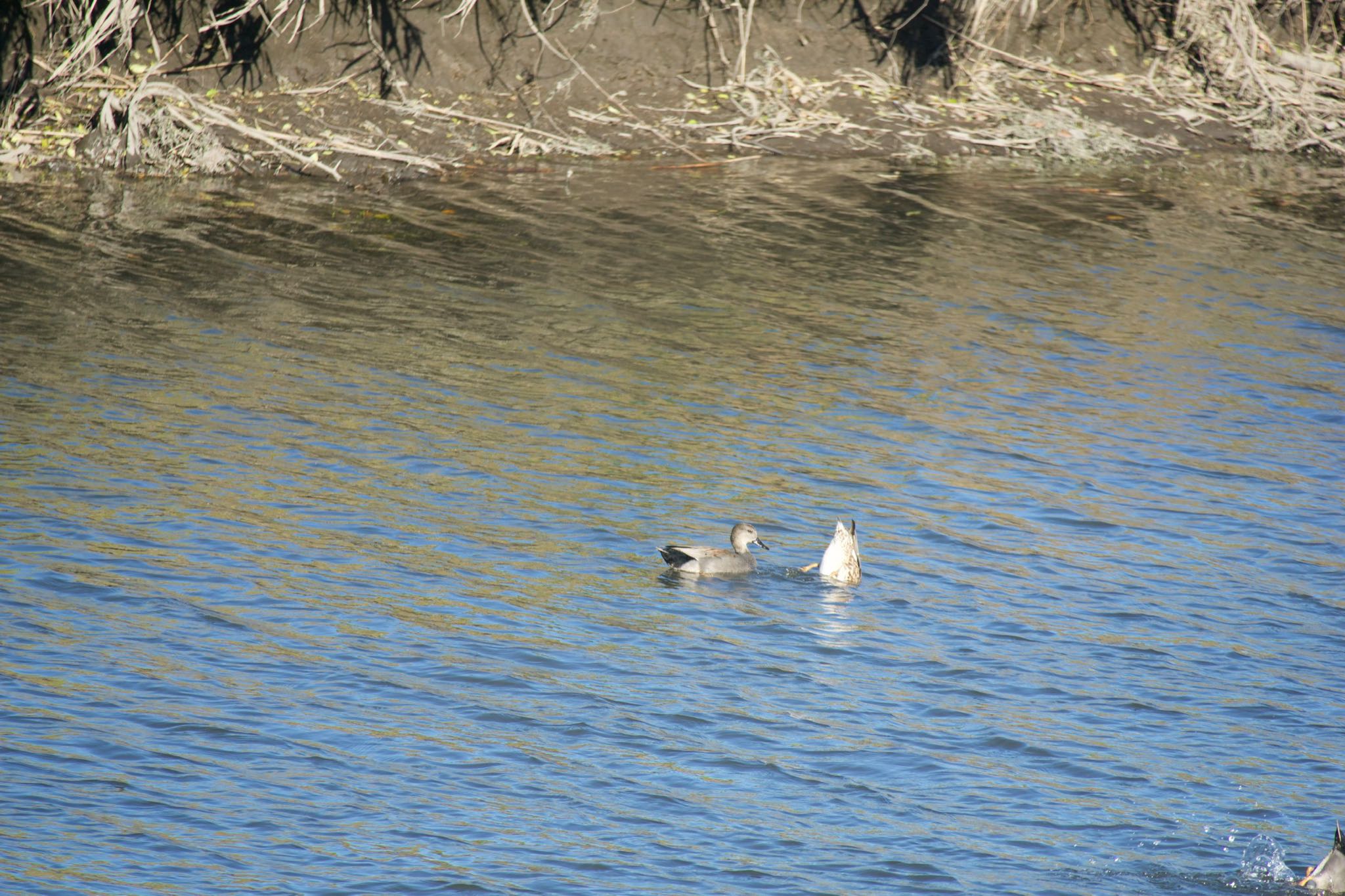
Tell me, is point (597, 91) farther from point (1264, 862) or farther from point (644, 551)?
point (1264, 862)

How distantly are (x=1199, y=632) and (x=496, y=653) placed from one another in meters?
4.76

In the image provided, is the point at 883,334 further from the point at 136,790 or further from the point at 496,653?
the point at 136,790

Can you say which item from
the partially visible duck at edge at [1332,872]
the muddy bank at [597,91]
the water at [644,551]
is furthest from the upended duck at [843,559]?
the muddy bank at [597,91]

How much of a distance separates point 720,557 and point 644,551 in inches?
28.0

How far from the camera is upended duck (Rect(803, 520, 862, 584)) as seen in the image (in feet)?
35.7

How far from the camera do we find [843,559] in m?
10.9

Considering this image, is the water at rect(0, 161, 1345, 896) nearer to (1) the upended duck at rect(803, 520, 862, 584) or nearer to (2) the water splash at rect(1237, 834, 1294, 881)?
(2) the water splash at rect(1237, 834, 1294, 881)

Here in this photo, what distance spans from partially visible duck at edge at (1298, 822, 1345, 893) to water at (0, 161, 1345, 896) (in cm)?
32

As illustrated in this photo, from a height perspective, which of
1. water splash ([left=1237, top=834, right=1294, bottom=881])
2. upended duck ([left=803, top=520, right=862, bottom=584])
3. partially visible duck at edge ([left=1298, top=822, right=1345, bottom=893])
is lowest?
water splash ([left=1237, top=834, right=1294, bottom=881])

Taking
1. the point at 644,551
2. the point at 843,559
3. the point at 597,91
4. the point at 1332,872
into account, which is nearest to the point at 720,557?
the point at 644,551

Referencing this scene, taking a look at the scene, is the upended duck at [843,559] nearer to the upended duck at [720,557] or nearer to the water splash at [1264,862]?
the upended duck at [720,557]

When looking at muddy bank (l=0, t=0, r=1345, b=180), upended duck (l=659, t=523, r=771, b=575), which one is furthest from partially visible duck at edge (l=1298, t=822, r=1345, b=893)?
muddy bank (l=0, t=0, r=1345, b=180)

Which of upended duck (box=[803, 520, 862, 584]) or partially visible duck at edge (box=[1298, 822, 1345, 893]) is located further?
upended duck (box=[803, 520, 862, 584])

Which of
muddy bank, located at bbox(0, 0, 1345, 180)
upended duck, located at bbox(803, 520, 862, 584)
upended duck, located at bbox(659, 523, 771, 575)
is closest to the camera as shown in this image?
upended duck, located at bbox(659, 523, 771, 575)
